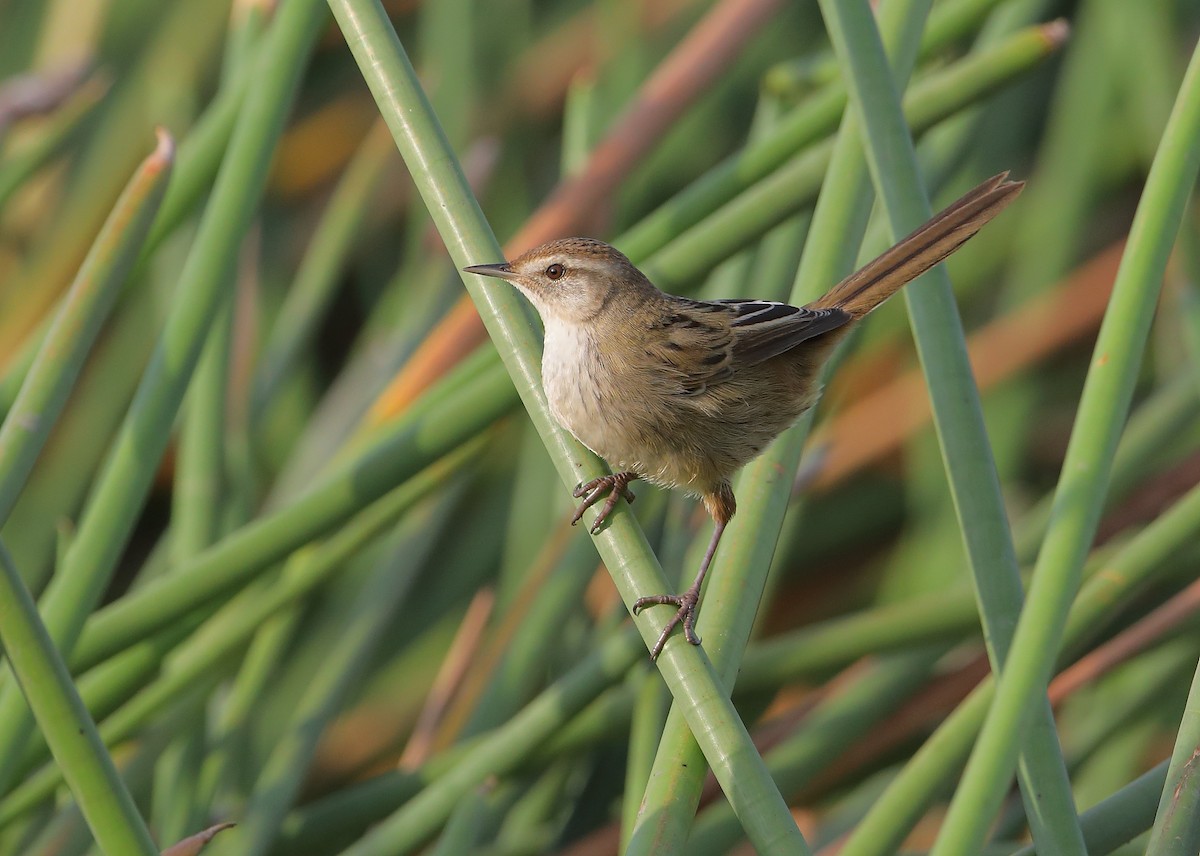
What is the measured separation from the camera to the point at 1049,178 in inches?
150

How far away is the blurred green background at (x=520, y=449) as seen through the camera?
1890 millimetres

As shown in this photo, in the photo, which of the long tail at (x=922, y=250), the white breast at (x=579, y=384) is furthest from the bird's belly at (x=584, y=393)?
the long tail at (x=922, y=250)

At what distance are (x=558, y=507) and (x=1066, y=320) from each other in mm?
1737

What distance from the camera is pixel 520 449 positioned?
379cm

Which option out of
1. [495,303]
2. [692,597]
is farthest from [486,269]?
[692,597]

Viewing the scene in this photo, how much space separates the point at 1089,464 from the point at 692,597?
2.07ft

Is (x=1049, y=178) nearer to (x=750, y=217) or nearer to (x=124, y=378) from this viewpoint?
(x=750, y=217)

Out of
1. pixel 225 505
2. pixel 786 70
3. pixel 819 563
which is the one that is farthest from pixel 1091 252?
pixel 225 505

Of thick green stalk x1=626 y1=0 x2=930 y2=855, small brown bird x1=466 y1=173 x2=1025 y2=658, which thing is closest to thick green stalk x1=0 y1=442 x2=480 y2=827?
small brown bird x1=466 y1=173 x2=1025 y2=658

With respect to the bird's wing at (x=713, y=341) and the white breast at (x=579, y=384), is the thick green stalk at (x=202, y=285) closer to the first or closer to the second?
the white breast at (x=579, y=384)

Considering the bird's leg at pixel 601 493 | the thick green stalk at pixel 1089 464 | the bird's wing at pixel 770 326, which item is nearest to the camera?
the thick green stalk at pixel 1089 464

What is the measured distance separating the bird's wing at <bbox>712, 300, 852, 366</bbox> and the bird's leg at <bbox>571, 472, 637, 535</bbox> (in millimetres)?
452

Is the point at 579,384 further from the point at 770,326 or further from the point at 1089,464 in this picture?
the point at 1089,464

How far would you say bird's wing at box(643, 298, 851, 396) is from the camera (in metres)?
2.62
